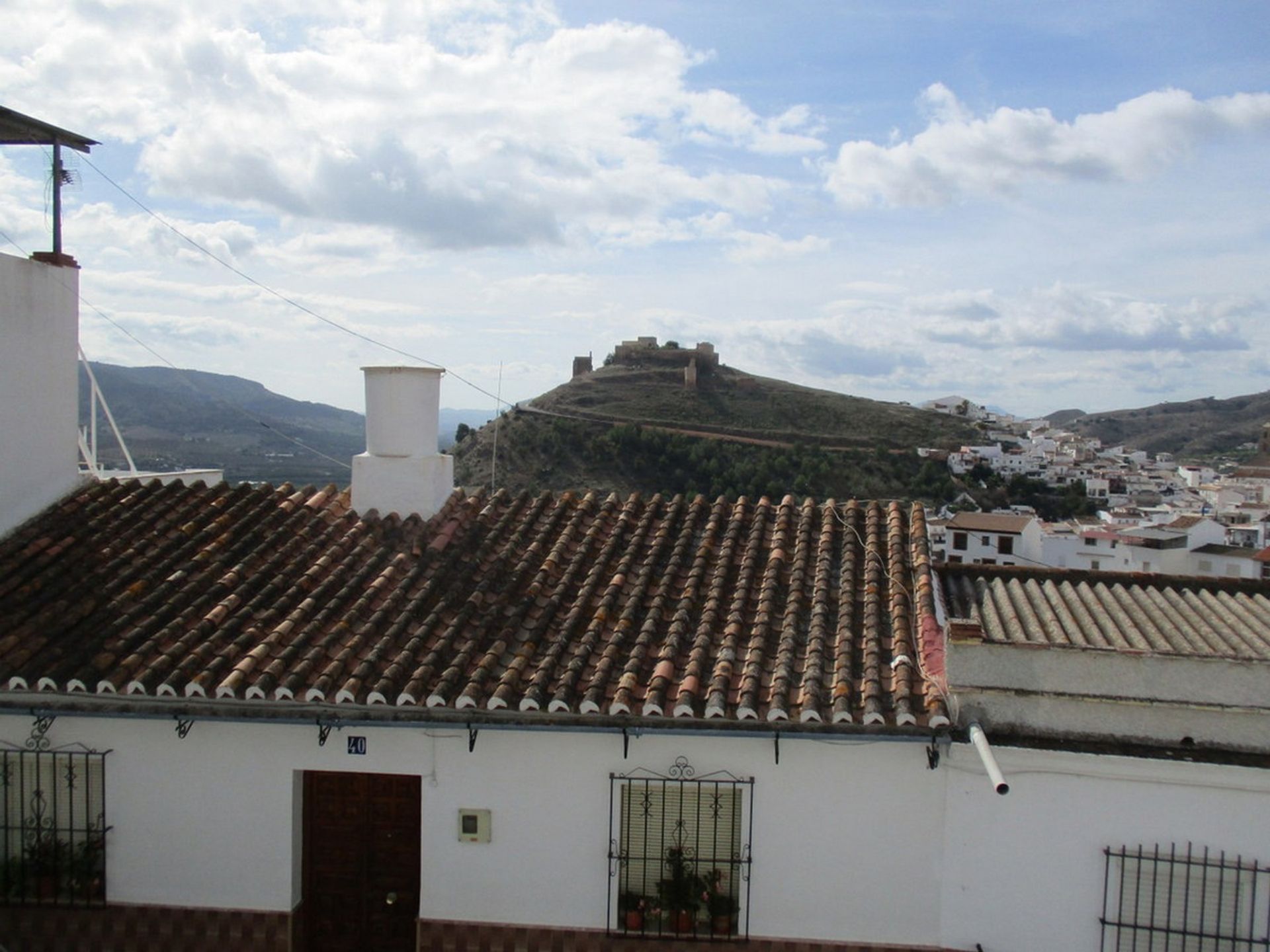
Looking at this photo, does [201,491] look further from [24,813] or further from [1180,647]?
[1180,647]

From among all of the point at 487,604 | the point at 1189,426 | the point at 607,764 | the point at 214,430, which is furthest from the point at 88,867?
the point at 1189,426

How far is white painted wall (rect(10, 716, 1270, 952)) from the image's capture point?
244 inches

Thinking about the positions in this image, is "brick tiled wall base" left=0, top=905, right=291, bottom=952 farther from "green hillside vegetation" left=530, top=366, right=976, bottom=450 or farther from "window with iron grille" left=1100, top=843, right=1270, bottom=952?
"green hillside vegetation" left=530, top=366, right=976, bottom=450

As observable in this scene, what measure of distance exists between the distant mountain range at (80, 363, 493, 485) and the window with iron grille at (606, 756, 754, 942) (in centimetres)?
3966

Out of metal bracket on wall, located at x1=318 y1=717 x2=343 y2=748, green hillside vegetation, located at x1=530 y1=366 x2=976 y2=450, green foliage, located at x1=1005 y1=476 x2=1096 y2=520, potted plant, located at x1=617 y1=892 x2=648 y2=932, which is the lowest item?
green foliage, located at x1=1005 y1=476 x2=1096 y2=520

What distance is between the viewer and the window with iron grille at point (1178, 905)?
6.17 m

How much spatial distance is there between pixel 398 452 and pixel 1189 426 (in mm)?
168671

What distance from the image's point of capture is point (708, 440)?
7612 centimetres

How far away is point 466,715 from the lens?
20.7 ft

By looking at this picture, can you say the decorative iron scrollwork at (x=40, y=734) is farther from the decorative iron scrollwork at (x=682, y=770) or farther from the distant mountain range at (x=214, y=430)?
the distant mountain range at (x=214, y=430)

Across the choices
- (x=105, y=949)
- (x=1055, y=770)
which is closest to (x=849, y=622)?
(x=1055, y=770)

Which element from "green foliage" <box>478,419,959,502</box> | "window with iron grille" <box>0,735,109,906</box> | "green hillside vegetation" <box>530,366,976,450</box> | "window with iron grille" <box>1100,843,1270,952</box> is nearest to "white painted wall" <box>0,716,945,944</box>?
"window with iron grille" <box>0,735,109,906</box>

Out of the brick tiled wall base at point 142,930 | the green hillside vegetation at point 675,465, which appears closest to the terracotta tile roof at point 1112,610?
the brick tiled wall base at point 142,930

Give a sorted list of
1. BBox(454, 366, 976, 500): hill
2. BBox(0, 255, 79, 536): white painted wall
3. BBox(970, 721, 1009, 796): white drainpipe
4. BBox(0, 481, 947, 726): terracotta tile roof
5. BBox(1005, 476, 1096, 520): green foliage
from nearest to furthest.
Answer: BBox(970, 721, 1009, 796): white drainpipe
BBox(0, 481, 947, 726): terracotta tile roof
BBox(0, 255, 79, 536): white painted wall
BBox(454, 366, 976, 500): hill
BBox(1005, 476, 1096, 520): green foliage
